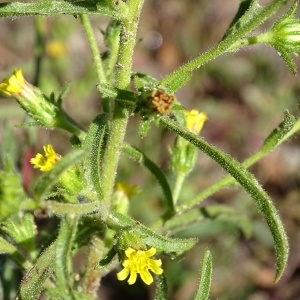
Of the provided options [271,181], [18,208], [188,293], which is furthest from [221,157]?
[271,181]

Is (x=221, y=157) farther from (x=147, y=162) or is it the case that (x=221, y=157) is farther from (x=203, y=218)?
(x=203, y=218)

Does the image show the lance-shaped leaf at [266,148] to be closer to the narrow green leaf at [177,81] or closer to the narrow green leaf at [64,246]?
the narrow green leaf at [177,81]

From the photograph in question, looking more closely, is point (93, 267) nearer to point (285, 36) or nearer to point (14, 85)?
point (14, 85)

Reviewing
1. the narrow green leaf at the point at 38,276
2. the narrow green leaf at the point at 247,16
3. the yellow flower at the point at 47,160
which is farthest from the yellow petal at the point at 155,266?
the narrow green leaf at the point at 247,16

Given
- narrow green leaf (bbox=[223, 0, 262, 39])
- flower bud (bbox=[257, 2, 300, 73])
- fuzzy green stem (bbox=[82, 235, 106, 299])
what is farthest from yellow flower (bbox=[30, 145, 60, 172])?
flower bud (bbox=[257, 2, 300, 73])

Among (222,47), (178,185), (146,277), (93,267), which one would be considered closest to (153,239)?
(146,277)

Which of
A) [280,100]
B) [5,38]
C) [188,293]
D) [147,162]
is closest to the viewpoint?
[147,162]

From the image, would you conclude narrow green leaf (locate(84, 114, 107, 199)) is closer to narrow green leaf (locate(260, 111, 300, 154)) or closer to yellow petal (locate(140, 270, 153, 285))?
yellow petal (locate(140, 270, 153, 285))
